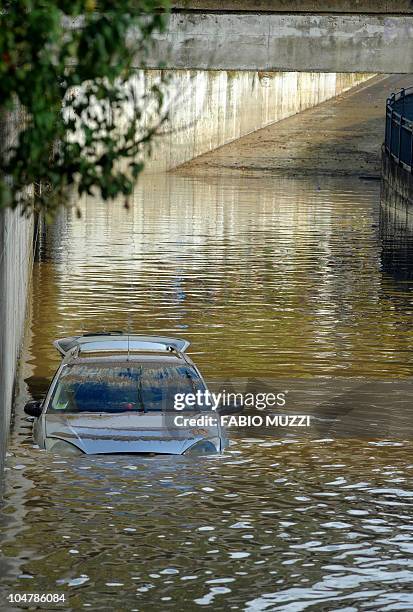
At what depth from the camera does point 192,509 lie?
11.8m

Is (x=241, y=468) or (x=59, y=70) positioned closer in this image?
(x=59, y=70)

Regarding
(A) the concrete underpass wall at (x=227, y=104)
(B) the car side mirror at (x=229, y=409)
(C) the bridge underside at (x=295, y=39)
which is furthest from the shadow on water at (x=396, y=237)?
(A) the concrete underpass wall at (x=227, y=104)

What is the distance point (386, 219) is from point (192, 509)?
36267 millimetres

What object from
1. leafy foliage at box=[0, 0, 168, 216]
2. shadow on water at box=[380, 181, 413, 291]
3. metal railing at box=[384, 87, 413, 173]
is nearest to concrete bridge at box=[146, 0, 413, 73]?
shadow on water at box=[380, 181, 413, 291]

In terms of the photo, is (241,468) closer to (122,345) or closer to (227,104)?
(122,345)

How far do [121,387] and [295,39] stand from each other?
52.0 ft

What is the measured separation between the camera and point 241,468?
13406 mm

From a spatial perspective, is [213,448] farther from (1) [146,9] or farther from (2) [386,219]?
(2) [386,219]

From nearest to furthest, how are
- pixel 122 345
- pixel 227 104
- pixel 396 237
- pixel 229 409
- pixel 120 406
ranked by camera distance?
1. pixel 120 406
2. pixel 122 345
3. pixel 229 409
4. pixel 396 237
5. pixel 227 104

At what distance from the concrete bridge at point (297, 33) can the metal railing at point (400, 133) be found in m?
20.2

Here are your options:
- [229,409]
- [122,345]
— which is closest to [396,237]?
[229,409]

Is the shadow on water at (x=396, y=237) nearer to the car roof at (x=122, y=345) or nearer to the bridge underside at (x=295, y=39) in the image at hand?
the bridge underside at (x=295, y=39)

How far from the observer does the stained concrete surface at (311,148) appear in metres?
72.2

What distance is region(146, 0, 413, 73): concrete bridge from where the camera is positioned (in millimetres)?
27297
